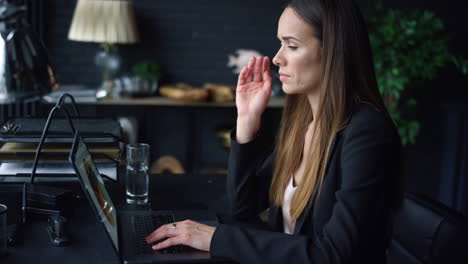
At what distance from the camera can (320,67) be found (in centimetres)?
145

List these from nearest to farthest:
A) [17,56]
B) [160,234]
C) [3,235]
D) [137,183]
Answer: [3,235], [160,234], [17,56], [137,183]

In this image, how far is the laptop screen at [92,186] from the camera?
111cm

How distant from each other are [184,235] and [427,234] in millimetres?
632

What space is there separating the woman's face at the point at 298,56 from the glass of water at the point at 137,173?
487 millimetres

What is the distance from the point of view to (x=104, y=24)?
3.69 metres

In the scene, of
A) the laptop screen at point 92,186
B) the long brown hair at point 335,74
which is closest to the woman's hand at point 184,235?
the laptop screen at point 92,186

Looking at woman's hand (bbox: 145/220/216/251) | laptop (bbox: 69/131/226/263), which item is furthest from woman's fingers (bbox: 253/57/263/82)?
woman's hand (bbox: 145/220/216/251)

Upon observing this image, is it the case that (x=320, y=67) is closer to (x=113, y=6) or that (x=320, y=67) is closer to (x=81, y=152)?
(x=81, y=152)

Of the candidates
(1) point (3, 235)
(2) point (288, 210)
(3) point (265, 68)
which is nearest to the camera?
(1) point (3, 235)

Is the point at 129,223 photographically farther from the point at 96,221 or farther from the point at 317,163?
the point at 317,163

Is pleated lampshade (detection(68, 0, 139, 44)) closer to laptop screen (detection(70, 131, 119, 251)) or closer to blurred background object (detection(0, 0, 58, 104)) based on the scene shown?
blurred background object (detection(0, 0, 58, 104))

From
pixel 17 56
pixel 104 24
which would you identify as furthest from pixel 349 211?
pixel 104 24

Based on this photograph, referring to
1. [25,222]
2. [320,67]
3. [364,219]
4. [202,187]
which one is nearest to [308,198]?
[364,219]

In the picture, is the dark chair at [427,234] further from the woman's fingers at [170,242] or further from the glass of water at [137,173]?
the glass of water at [137,173]
